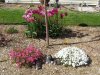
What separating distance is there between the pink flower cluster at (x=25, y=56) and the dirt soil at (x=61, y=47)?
0.23m

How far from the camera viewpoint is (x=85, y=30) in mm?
13656

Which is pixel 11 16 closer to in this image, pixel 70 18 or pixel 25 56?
pixel 70 18

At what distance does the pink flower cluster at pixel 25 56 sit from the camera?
10.3 meters

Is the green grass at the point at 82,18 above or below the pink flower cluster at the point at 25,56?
below

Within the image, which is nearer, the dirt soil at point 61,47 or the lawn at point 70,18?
the dirt soil at point 61,47

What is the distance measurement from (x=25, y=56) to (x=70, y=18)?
6.57 m

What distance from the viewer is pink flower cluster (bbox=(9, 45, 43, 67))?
10328 millimetres

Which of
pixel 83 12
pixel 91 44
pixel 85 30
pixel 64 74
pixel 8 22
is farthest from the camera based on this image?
pixel 83 12

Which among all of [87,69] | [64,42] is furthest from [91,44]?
[87,69]

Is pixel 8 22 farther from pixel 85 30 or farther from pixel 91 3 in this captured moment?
pixel 91 3

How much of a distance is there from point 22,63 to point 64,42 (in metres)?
2.43

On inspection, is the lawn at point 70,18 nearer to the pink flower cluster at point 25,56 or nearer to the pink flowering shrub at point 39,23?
the pink flowering shrub at point 39,23

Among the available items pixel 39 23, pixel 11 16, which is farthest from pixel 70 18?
pixel 39 23

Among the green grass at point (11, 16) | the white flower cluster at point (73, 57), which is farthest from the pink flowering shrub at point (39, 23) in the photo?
the green grass at point (11, 16)
